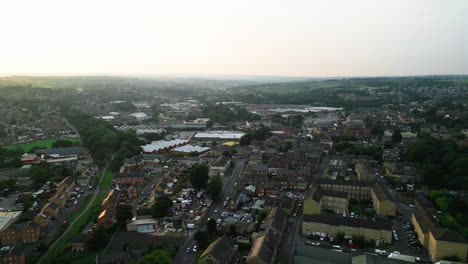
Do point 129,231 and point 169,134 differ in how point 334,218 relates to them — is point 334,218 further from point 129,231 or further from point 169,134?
point 169,134

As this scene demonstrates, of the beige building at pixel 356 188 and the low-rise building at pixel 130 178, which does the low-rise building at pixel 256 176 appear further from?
the low-rise building at pixel 130 178

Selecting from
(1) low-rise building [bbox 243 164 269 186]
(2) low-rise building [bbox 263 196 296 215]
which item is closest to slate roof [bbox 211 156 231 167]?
(1) low-rise building [bbox 243 164 269 186]

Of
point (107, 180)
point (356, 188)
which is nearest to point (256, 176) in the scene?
point (356, 188)

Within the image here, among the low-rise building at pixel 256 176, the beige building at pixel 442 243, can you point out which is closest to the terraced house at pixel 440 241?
the beige building at pixel 442 243

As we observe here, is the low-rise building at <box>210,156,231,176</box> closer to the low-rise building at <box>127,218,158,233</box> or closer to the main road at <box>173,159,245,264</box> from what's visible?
the main road at <box>173,159,245,264</box>

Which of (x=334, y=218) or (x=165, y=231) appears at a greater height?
(x=334, y=218)

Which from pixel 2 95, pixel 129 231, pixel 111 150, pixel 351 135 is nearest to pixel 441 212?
pixel 129 231


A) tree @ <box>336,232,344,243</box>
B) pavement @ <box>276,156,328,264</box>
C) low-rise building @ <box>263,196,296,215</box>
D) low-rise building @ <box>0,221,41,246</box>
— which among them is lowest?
low-rise building @ <box>0,221,41,246</box>
